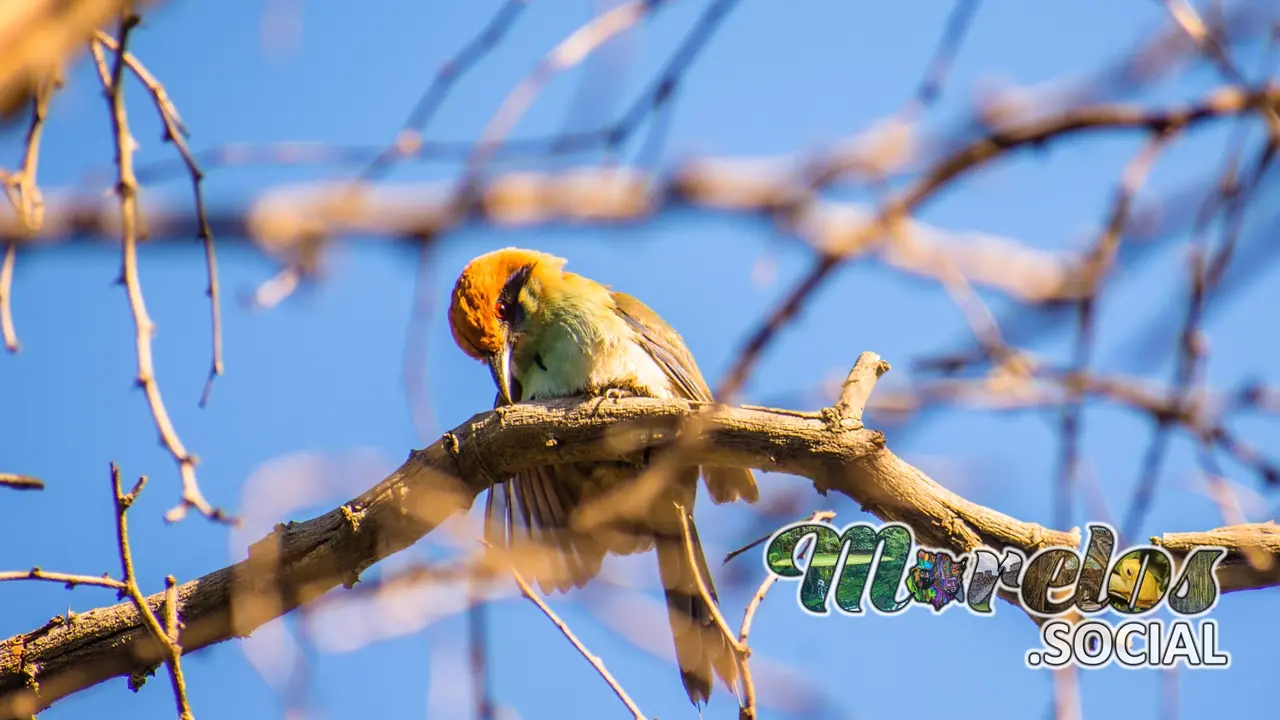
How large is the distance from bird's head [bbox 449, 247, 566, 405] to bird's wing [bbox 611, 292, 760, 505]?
1.37 feet

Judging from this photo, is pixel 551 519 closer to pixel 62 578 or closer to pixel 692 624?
pixel 692 624

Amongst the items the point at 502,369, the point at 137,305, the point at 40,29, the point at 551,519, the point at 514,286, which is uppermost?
the point at 514,286

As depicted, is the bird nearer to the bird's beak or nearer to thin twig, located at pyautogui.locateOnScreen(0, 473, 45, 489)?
the bird's beak

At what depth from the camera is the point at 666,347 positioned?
16.8 ft

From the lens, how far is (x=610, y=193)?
241 centimetres

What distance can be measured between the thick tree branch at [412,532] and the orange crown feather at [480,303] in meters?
1.42

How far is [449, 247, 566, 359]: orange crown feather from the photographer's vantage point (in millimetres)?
5281

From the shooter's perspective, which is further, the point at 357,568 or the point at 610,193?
the point at 357,568

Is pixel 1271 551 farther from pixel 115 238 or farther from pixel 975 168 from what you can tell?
pixel 115 238

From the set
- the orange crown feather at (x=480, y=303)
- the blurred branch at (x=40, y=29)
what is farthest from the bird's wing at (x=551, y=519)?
the blurred branch at (x=40, y=29)

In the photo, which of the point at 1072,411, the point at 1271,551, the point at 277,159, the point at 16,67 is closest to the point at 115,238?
the point at 277,159

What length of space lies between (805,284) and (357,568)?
2677 millimetres

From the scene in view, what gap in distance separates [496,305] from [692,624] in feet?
5.94

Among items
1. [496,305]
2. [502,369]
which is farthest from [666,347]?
[496,305]
